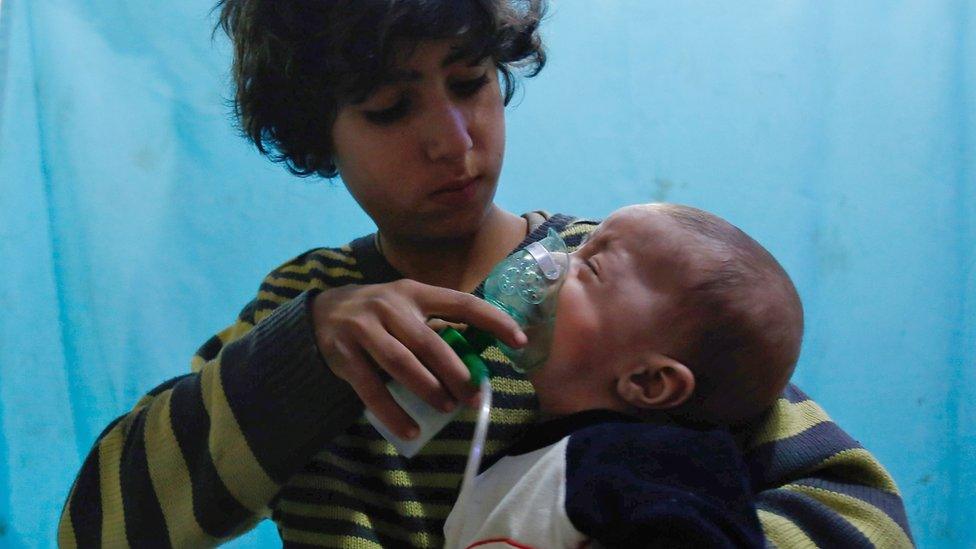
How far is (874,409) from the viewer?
4.14ft

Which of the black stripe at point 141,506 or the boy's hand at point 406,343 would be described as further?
the black stripe at point 141,506

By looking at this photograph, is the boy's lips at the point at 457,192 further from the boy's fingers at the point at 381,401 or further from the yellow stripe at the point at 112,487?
the yellow stripe at the point at 112,487

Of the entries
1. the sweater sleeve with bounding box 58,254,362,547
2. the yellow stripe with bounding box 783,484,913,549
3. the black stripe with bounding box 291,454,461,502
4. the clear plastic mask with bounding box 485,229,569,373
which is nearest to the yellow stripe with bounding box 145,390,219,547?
the sweater sleeve with bounding box 58,254,362,547

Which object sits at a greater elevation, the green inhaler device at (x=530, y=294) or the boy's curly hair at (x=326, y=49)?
the boy's curly hair at (x=326, y=49)

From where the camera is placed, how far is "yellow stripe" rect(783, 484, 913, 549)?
2.51ft

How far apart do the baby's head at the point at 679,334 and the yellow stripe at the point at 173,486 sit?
0.35m

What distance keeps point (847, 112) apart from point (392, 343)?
85 cm

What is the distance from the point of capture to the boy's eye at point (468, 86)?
947 millimetres

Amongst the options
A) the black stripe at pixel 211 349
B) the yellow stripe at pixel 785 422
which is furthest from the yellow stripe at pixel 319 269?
the yellow stripe at pixel 785 422

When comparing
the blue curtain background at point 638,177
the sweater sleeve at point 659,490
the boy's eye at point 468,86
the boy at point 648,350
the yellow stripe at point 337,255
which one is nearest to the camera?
the sweater sleeve at point 659,490

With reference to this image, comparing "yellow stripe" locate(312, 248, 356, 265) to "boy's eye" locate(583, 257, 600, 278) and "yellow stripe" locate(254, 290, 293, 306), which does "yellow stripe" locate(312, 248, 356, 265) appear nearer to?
"yellow stripe" locate(254, 290, 293, 306)

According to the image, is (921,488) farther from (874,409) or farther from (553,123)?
(553,123)

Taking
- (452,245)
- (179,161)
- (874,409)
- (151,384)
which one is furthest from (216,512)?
(874,409)

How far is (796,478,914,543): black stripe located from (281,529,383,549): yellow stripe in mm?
413
